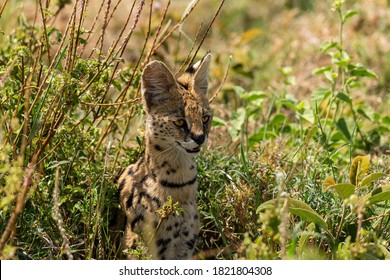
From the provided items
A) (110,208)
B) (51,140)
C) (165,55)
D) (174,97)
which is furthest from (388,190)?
(165,55)

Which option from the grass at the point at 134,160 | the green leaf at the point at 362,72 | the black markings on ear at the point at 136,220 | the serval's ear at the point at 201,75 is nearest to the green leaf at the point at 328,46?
the grass at the point at 134,160

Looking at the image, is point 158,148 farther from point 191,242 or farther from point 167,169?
point 191,242

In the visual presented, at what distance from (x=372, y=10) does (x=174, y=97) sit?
14.7ft

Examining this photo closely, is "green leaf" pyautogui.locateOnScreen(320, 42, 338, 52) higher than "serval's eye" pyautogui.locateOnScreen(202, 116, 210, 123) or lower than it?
higher

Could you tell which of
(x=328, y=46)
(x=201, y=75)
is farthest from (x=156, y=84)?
(x=328, y=46)

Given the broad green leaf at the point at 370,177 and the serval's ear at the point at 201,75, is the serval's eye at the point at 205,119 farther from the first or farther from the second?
the broad green leaf at the point at 370,177

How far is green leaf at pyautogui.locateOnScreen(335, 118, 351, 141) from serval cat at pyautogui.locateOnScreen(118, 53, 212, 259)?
125 cm

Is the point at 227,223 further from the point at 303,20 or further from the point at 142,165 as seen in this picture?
the point at 303,20

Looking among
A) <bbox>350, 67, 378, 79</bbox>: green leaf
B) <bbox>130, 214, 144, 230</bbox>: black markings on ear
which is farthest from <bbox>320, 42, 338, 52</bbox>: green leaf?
<bbox>130, 214, 144, 230</bbox>: black markings on ear

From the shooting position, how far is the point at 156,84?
12.5 ft

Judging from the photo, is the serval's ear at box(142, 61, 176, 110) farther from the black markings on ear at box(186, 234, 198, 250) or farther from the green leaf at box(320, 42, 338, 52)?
the green leaf at box(320, 42, 338, 52)

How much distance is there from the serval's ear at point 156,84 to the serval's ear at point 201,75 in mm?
168

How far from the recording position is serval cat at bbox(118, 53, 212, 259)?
3729 mm

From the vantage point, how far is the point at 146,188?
152 inches
